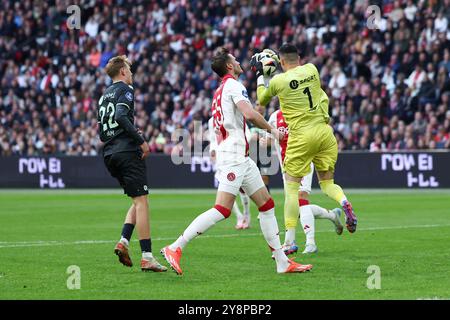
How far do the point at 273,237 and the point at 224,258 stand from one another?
172 centimetres

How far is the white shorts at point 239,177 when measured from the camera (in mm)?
10641

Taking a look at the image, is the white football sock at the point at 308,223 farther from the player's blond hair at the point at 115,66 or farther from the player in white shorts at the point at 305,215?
the player's blond hair at the point at 115,66

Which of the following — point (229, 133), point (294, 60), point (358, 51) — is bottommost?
point (229, 133)

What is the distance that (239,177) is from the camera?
34.9 feet

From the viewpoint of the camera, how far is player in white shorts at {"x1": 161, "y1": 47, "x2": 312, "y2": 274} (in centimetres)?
1066

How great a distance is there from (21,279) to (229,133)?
2.67 m

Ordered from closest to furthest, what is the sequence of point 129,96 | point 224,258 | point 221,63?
point 221,63 → point 129,96 → point 224,258

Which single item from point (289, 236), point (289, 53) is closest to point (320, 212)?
point (289, 236)

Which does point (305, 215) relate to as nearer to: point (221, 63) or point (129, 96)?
point (221, 63)

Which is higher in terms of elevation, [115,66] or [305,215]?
[115,66]

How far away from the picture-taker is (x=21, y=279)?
34.1ft
